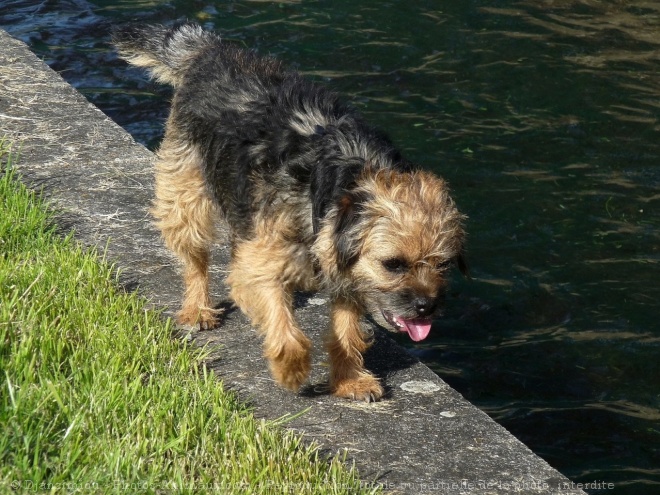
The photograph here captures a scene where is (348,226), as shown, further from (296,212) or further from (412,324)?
(412,324)

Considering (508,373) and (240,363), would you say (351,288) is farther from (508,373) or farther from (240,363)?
(508,373)

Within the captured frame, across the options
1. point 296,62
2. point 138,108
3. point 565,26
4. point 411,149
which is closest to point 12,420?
point 411,149

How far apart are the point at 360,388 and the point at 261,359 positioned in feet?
1.63

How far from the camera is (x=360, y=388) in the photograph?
4.55 metres

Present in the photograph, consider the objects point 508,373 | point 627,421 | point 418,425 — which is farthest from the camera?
point 508,373

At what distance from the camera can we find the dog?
165 inches

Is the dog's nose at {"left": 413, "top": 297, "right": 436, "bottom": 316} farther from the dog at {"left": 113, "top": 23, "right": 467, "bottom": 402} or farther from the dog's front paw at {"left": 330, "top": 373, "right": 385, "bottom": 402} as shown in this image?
the dog's front paw at {"left": 330, "top": 373, "right": 385, "bottom": 402}

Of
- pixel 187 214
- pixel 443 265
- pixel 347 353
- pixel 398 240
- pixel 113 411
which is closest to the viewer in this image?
pixel 113 411

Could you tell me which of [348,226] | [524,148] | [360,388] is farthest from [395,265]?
[524,148]

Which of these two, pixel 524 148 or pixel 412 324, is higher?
pixel 412 324

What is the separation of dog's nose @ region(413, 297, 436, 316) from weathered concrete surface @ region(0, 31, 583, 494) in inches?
19.3

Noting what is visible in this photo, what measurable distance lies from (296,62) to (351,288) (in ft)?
19.7

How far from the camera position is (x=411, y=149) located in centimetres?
855

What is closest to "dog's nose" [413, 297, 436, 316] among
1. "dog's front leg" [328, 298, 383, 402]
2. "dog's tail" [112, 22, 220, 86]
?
"dog's front leg" [328, 298, 383, 402]
